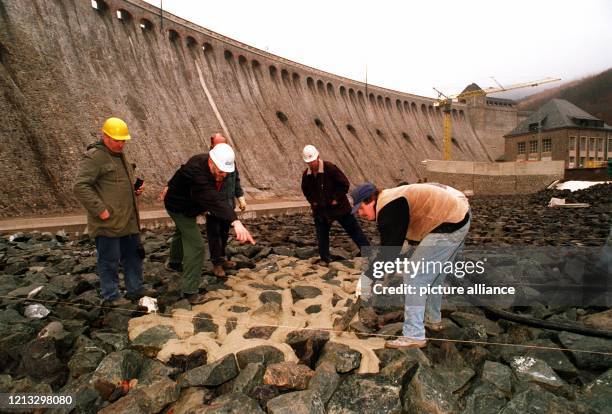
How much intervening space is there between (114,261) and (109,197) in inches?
28.3

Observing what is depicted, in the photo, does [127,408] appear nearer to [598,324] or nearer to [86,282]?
[86,282]

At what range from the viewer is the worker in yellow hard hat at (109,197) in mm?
3979

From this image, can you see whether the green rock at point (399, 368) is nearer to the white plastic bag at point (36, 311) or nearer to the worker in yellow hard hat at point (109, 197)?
the worker in yellow hard hat at point (109, 197)

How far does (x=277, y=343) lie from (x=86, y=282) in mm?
2775

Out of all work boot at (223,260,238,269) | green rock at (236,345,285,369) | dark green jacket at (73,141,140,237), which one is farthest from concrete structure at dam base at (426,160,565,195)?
green rock at (236,345,285,369)

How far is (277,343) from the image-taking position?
346 cm

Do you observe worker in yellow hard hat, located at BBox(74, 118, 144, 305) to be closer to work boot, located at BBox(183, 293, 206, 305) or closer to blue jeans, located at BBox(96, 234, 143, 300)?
blue jeans, located at BBox(96, 234, 143, 300)

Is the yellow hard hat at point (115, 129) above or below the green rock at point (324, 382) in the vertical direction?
above

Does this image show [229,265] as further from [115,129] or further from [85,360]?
[85,360]

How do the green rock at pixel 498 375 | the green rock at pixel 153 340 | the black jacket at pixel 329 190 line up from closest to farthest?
the green rock at pixel 498 375, the green rock at pixel 153 340, the black jacket at pixel 329 190

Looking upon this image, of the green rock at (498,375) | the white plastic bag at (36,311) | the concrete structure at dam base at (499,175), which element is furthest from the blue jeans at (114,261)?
the concrete structure at dam base at (499,175)

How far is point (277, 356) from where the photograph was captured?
3230 millimetres

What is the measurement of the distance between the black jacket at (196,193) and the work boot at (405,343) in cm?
204
